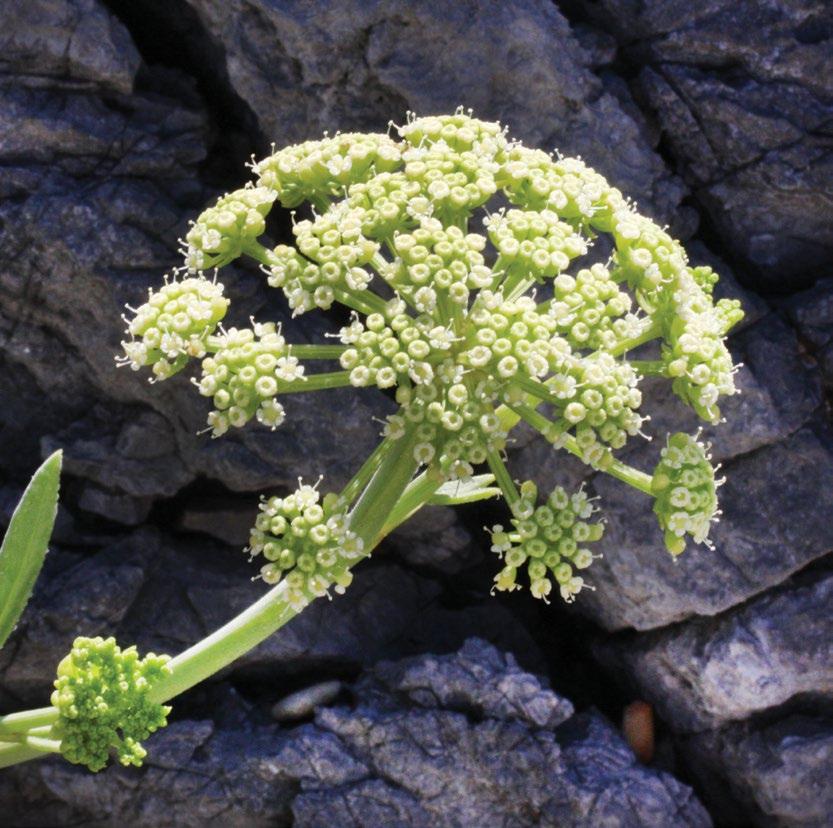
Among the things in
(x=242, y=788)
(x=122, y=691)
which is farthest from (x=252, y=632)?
(x=242, y=788)

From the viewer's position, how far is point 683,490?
12.2 feet

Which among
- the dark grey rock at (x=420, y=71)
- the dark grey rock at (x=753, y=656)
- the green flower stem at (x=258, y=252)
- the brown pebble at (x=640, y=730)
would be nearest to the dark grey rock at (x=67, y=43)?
the dark grey rock at (x=420, y=71)

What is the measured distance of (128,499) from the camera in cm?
569

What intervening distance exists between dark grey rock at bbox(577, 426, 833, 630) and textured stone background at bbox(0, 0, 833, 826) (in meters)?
0.01

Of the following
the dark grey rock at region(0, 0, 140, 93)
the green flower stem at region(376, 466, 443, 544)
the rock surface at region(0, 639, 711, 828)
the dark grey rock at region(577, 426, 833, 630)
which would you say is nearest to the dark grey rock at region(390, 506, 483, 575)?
the rock surface at region(0, 639, 711, 828)

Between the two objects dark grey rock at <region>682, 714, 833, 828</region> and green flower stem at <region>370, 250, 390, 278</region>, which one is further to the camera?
dark grey rock at <region>682, 714, 833, 828</region>

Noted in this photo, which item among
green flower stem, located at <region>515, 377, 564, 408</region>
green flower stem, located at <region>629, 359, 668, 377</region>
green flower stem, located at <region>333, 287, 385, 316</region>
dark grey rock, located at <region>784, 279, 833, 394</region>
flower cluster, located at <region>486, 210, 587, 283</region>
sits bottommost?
green flower stem, located at <region>515, 377, 564, 408</region>

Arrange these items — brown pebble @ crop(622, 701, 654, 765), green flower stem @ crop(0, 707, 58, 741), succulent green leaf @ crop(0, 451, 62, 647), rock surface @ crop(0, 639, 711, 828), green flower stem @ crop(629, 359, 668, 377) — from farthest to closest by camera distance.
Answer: brown pebble @ crop(622, 701, 654, 765) < rock surface @ crop(0, 639, 711, 828) < succulent green leaf @ crop(0, 451, 62, 647) < green flower stem @ crop(0, 707, 58, 741) < green flower stem @ crop(629, 359, 668, 377)

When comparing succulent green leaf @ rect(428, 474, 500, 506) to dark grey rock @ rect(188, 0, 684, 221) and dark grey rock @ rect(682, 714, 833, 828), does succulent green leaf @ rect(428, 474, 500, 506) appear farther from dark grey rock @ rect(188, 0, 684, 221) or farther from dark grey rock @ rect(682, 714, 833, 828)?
dark grey rock @ rect(682, 714, 833, 828)

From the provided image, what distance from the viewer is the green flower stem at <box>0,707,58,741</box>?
400 cm

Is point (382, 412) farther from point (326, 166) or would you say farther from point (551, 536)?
point (551, 536)

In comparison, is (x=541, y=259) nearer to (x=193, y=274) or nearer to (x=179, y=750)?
(x=193, y=274)

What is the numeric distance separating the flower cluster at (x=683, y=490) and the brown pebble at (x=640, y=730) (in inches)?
93.5

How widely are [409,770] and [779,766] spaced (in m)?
1.88
